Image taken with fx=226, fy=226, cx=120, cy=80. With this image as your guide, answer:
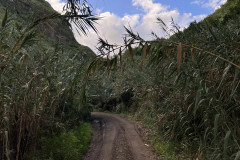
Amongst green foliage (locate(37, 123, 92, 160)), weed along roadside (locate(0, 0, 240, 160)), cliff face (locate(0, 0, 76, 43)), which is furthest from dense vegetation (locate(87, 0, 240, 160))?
green foliage (locate(37, 123, 92, 160))

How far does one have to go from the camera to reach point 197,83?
13.2ft

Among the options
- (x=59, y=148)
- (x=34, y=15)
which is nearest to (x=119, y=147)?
(x=59, y=148)

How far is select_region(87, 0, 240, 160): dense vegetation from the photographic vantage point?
2.65 m

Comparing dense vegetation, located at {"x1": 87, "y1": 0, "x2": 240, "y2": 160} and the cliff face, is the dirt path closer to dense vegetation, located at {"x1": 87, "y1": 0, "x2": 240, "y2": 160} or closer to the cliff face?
dense vegetation, located at {"x1": 87, "y1": 0, "x2": 240, "y2": 160}

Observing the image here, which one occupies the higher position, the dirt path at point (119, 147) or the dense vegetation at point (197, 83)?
the dense vegetation at point (197, 83)

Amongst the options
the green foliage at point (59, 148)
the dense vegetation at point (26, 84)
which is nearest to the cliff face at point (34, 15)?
the dense vegetation at point (26, 84)

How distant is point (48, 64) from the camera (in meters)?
5.11

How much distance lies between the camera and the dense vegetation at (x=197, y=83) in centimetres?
265

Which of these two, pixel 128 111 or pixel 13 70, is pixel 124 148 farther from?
pixel 128 111

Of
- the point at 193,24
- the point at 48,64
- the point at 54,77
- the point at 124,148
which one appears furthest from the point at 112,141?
the point at 193,24

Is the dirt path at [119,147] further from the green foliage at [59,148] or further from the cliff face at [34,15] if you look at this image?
the cliff face at [34,15]

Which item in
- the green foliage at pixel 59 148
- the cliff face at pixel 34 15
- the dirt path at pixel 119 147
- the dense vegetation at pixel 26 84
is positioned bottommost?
the dirt path at pixel 119 147

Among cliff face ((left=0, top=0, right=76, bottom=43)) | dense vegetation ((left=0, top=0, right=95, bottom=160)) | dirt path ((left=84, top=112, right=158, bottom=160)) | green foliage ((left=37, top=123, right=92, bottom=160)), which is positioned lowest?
dirt path ((left=84, top=112, right=158, bottom=160))

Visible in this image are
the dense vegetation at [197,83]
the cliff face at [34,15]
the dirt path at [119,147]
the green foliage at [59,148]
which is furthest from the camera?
the dirt path at [119,147]
